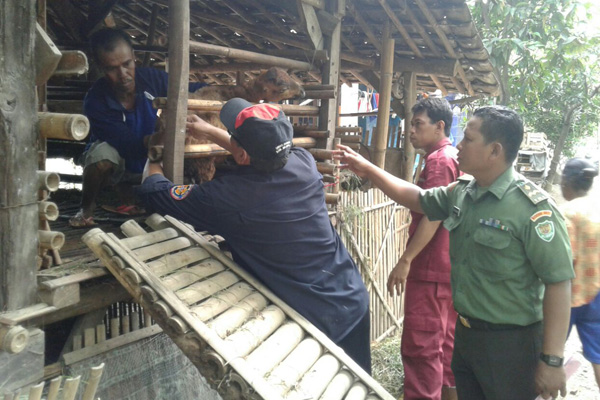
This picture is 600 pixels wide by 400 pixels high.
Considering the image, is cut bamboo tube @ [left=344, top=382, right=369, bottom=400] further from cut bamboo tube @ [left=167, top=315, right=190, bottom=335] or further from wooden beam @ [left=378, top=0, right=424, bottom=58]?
wooden beam @ [left=378, top=0, right=424, bottom=58]

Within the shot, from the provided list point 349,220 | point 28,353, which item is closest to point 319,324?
point 28,353

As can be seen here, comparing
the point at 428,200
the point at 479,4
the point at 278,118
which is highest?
the point at 479,4

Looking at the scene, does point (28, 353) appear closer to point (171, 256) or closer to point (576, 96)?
point (171, 256)

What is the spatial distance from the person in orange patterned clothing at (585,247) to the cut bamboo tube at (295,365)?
2.03m

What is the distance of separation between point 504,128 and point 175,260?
189 centimetres

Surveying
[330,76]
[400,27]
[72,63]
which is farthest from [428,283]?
[400,27]

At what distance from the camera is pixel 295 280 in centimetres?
317

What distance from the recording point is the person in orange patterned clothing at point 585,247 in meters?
3.65

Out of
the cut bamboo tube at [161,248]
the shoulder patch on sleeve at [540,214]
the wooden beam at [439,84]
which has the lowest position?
the cut bamboo tube at [161,248]

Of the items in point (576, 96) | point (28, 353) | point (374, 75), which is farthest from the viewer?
point (576, 96)

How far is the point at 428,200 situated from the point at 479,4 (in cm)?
753

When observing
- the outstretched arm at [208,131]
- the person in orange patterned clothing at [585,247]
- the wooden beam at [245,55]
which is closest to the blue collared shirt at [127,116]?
the wooden beam at [245,55]

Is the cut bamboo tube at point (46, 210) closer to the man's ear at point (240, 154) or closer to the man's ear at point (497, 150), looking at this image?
the man's ear at point (240, 154)

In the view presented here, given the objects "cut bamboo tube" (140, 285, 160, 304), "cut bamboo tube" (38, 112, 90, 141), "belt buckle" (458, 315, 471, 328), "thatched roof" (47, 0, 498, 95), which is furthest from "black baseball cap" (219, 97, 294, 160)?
"thatched roof" (47, 0, 498, 95)
